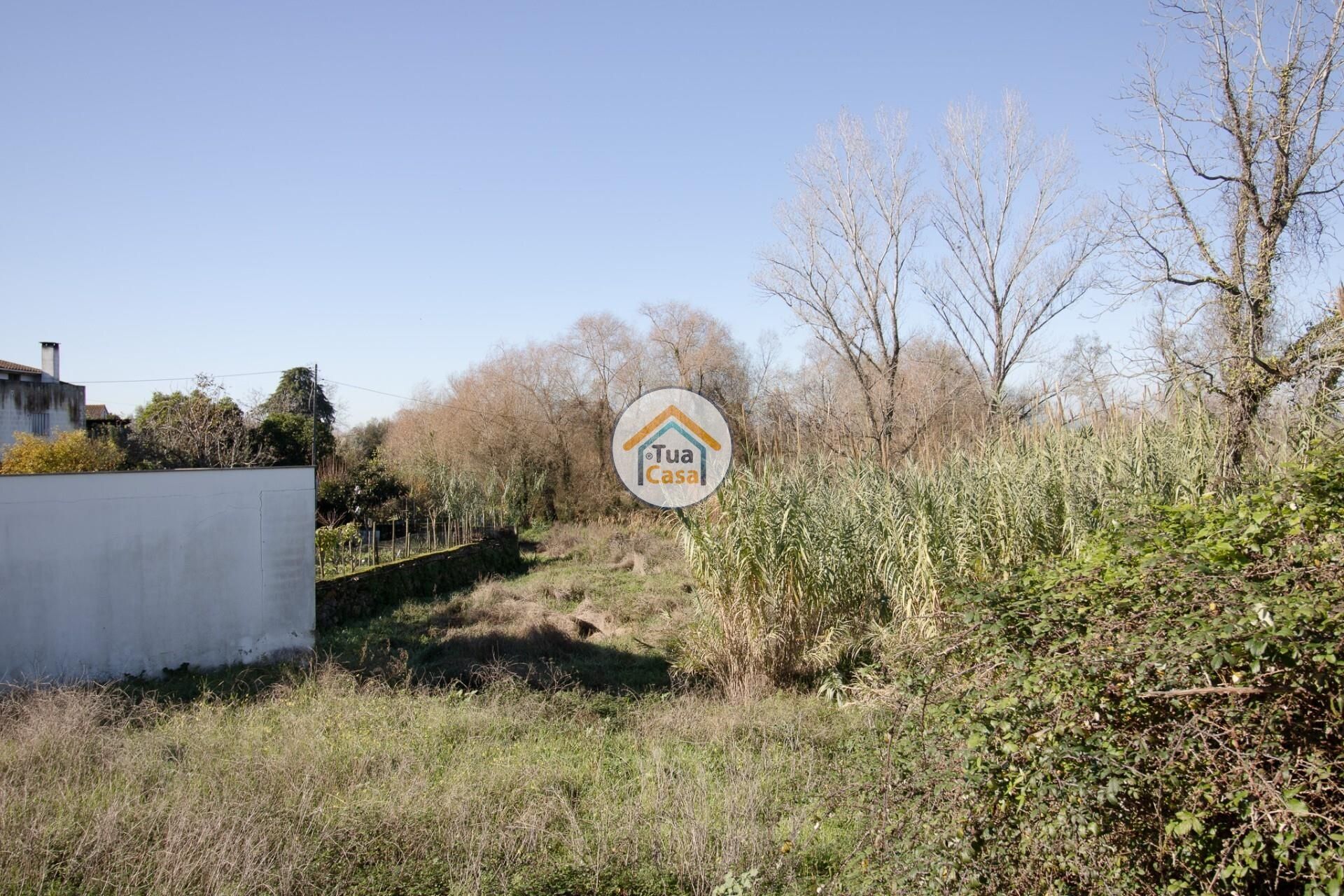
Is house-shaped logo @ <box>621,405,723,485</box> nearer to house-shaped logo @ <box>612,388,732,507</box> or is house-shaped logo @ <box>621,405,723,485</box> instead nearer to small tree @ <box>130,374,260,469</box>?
house-shaped logo @ <box>612,388,732,507</box>

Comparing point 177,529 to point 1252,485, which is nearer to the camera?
point 1252,485

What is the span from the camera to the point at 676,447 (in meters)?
8.45

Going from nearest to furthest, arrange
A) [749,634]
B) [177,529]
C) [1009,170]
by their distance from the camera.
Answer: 1. [749,634]
2. [177,529]
3. [1009,170]

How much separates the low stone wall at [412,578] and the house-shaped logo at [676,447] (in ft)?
12.2

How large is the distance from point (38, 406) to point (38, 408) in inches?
2.3

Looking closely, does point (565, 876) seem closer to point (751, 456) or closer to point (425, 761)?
point (425, 761)

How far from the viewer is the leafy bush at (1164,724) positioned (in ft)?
6.57

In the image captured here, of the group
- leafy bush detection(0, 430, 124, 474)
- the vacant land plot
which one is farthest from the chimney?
the vacant land plot

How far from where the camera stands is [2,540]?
23.0 feet

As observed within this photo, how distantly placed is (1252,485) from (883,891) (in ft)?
9.53

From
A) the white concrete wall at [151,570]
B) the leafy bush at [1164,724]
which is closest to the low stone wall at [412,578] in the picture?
the white concrete wall at [151,570]

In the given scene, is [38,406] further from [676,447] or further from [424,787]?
[424,787]

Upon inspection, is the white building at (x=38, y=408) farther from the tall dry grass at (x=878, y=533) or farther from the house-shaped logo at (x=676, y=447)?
the tall dry grass at (x=878, y=533)

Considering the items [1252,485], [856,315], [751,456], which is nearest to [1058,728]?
[1252,485]
